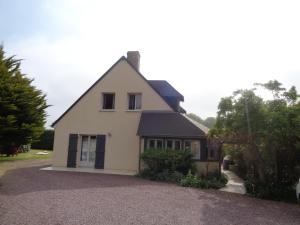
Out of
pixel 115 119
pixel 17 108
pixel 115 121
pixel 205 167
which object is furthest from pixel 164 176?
pixel 17 108

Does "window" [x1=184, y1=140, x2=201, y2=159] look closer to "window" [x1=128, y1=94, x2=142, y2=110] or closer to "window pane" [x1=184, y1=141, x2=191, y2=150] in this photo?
"window pane" [x1=184, y1=141, x2=191, y2=150]

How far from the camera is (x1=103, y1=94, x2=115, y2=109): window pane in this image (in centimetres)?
2137

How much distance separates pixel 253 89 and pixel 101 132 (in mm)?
11432

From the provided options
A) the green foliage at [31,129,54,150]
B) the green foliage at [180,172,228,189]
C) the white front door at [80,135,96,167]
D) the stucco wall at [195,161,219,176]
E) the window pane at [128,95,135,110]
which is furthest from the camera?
the green foliage at [31,129,54,150]

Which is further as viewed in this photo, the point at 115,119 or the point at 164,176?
the point at 115,119

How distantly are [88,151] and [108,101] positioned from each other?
392 cm

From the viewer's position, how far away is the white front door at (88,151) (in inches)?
824

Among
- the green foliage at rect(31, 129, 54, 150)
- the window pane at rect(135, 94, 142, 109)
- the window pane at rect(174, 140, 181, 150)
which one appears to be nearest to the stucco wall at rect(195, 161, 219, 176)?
the window pane at rect(174, 140, 181, 150)

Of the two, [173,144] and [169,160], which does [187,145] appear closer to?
[173,144]

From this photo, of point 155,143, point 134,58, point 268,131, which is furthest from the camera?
point 134,58

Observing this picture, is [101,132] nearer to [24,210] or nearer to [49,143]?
[24,210]

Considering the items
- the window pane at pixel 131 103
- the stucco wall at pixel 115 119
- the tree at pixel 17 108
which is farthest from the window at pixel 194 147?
the tree at pixel 17 108

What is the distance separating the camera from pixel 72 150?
20938 mm

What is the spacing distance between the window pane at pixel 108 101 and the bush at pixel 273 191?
1174 cm
